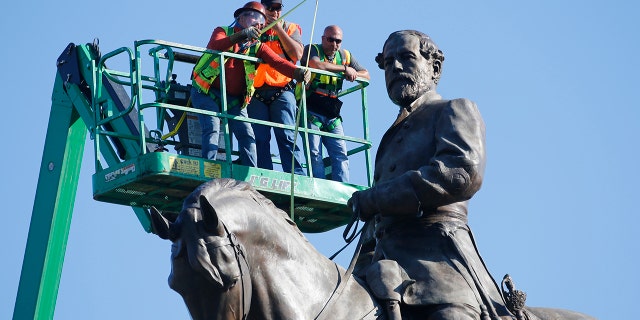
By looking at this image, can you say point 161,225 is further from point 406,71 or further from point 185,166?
point 185,166

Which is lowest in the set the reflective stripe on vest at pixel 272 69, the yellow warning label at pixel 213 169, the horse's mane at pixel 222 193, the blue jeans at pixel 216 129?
the horse's mane at pixel 222 193

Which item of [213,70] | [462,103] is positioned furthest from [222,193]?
[213,70]

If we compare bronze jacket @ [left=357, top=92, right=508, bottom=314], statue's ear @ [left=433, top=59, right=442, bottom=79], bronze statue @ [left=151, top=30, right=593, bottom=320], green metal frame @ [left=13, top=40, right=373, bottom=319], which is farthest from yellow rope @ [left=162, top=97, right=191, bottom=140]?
bronze jacket @ [left=357, top=92, right=508, bottom=314]

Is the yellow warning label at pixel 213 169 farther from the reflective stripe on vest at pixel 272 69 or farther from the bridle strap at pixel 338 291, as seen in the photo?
the bridle strap at pixel 338 291

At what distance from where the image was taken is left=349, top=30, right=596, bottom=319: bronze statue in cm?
1182

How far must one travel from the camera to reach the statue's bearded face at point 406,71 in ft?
42.2

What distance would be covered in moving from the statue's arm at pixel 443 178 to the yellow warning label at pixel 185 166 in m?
7.71

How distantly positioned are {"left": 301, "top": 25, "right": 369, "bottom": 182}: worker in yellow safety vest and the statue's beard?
24.4 feet

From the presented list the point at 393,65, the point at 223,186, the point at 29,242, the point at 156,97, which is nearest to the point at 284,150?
the point at 156,97

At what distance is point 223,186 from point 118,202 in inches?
391

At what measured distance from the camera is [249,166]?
781 inches

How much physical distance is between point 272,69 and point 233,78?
54 cm

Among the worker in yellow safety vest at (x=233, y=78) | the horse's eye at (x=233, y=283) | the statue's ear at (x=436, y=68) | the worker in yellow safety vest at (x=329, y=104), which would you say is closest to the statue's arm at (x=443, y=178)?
the statue's ear at (x=436, y=68)

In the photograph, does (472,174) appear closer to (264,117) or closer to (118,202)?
(264,117)
